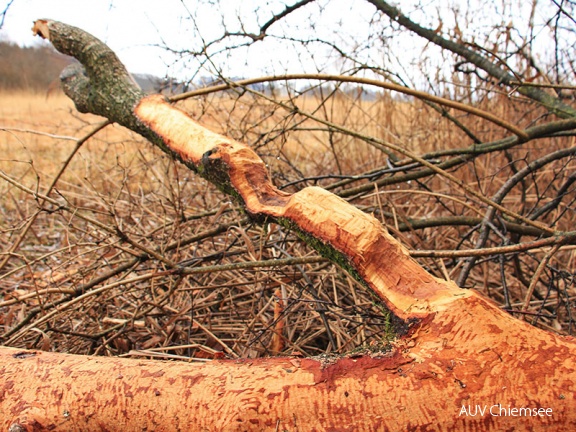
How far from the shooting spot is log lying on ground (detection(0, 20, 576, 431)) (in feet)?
2.56

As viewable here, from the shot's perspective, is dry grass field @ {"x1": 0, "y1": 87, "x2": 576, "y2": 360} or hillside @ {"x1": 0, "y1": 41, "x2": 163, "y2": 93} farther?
hillside @ {"x1": 0, "y1": 41, "x2": 163, "y2": 93}

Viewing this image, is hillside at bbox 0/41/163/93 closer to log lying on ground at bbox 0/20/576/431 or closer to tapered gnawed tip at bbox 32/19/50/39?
tapered gnawed tip at bbox 32/19/50/39

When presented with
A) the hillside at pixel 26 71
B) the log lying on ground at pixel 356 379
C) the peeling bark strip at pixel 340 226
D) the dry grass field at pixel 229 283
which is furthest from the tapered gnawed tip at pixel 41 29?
the hillside at pixel 26 71

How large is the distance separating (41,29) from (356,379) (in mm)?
1928

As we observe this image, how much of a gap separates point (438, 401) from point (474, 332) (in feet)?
0.48

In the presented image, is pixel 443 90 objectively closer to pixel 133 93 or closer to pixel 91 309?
pixel 133 93

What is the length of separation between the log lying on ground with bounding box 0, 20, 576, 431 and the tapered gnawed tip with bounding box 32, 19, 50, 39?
55.3 inches

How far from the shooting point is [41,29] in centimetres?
194

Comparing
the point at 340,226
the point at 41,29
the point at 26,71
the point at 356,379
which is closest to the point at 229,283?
the point at 340,226

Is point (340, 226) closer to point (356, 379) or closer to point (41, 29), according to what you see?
point (356, 379)

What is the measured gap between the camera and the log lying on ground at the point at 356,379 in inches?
30.7

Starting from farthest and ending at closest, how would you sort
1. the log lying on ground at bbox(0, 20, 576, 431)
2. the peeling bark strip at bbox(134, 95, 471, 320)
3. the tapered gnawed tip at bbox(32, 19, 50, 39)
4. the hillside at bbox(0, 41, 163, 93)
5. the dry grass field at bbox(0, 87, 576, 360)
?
the hillside at bbox(0, 41, 163, 93)
the tapered gnawed tip at bbox(32, 19, 50, 39)
the dry grass field at bbox(0, 87, 576, 360)
the peeling bark strip at bbox(134, 95, 471, 320)
the log lying on ground at bbox(0, 20, 576, 431)

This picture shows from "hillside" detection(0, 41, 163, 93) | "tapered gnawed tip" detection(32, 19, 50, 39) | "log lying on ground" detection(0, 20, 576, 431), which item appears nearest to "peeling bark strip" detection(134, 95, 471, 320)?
"log lying on ground" detection(0, 20, 576, 431)

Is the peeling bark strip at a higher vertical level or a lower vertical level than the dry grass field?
higher
